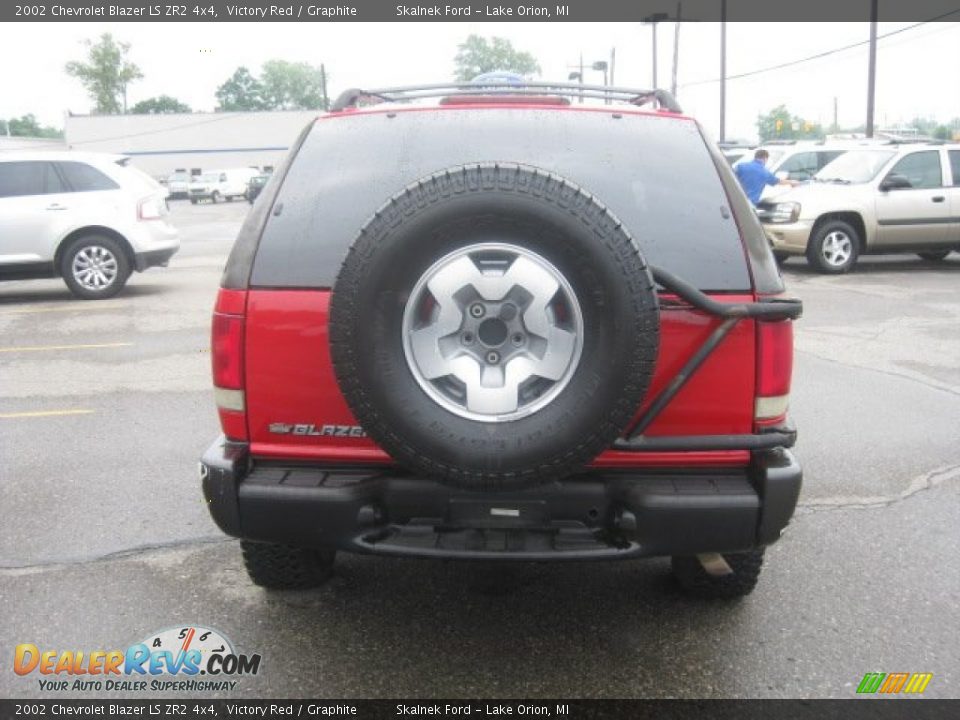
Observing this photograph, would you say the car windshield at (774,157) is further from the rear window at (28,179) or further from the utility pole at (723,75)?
the utility pole at (723,75)

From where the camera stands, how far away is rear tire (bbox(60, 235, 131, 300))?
11023mm

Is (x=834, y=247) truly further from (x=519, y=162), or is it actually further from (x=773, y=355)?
(x=519, y=162)

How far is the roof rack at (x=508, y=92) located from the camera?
344 cm

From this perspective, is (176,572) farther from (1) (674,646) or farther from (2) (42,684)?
(1) (674,646)

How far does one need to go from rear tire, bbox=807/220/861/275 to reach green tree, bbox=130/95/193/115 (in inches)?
4273

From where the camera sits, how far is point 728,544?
101 inches

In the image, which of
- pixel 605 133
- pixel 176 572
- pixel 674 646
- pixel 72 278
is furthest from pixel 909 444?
pixel 72 278

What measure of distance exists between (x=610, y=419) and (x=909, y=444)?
3619 mm

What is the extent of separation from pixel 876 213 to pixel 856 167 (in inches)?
43.5

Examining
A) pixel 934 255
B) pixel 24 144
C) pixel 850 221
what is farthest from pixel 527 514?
pixel 24 144

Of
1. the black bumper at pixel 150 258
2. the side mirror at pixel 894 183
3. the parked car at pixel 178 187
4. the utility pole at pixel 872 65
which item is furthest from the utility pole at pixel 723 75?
the black bumper at pixel 150 258

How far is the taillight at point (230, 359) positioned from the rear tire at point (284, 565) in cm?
57

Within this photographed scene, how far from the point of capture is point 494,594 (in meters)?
3.30

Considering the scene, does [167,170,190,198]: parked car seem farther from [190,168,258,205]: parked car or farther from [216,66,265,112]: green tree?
[216,66,265,112]: green tree
